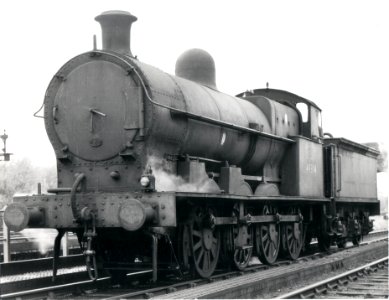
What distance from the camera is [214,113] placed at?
10469 millimetres

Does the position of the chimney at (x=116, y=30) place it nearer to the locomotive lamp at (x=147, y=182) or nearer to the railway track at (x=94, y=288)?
the locomotive lamp at (x=147, y=182)

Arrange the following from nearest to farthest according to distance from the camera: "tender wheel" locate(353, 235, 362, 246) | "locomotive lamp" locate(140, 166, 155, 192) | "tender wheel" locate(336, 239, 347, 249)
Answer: "locomotive lamp" locate(140, 166, 155, 192)
"tender wheel" locate(336, 239, 347, 249)
"tender wheel" locate(353, 235, 362, 246)

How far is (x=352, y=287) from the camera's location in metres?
9.48

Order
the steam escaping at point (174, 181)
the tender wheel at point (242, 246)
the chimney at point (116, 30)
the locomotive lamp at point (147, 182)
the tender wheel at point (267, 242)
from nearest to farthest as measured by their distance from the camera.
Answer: the locomotive lamp at point (147, 182), the steam escaping at point (174, 181), the chimney at point (116, 30), the tender wheel at point (242, 246), the tender wheel at point (267, 242)

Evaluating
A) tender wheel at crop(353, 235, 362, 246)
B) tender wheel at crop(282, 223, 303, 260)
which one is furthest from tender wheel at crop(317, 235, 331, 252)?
tender wheel at crop(353, 235, 362, 246)

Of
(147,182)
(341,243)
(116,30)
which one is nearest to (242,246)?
(147,182)

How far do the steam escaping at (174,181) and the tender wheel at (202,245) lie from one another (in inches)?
16.9

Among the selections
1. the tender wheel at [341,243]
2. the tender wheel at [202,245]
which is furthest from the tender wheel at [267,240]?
the tender wheel at [341,243]

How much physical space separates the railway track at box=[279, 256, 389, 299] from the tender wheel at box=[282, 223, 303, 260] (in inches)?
72.9

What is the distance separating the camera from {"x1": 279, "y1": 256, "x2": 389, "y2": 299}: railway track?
8586mm

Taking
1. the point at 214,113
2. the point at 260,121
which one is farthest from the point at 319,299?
the point at 260,121

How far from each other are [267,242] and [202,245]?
2708mm

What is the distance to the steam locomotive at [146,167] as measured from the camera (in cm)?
865

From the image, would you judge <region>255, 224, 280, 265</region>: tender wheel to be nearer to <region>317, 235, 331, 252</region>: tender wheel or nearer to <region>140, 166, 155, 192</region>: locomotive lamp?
<region>317, 235, 331, 252</region>: tender wheel
